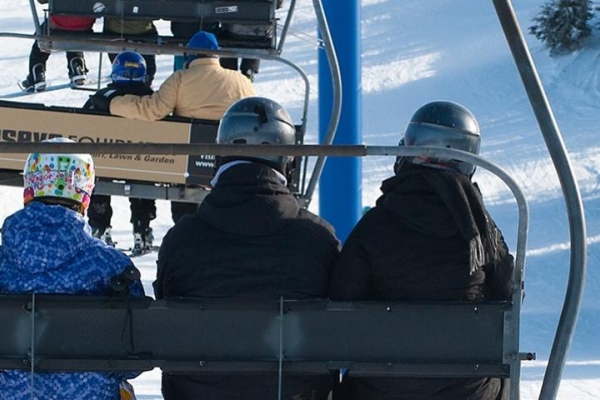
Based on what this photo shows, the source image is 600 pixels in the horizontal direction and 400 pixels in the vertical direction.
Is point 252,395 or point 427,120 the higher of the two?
point 427,120

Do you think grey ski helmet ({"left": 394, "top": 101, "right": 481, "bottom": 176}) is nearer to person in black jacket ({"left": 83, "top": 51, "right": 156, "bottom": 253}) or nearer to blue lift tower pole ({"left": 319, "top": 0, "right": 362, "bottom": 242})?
blue lift tower pole ({"left": 319, "top": 0, "right": 362, "bottom": 242})

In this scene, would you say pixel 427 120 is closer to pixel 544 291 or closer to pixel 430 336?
pixel 430 336

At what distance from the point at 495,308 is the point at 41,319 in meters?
1.21

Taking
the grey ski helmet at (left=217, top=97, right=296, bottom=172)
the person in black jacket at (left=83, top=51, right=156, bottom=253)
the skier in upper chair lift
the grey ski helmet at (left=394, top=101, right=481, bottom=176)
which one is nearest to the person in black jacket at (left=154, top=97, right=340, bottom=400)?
the skier in upper chair lift

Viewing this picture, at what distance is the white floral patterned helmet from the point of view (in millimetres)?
3619

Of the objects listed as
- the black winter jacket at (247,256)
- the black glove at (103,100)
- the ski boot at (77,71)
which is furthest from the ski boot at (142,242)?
the black winter jacket at (247,256)

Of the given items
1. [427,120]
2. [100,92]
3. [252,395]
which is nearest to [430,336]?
[252,395]

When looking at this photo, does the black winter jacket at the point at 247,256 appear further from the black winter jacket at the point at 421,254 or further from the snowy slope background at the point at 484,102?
the snowy slope background at the point at 484,102

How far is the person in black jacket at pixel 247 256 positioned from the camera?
11.4 ft

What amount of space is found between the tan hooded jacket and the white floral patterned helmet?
4417 millimetres

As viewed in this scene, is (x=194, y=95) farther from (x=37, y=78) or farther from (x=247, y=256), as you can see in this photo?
(x=37, y=78)

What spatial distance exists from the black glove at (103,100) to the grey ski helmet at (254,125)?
13.9 ft

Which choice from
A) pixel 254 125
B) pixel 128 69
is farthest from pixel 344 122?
pixel 254 125

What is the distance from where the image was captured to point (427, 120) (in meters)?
3.88
